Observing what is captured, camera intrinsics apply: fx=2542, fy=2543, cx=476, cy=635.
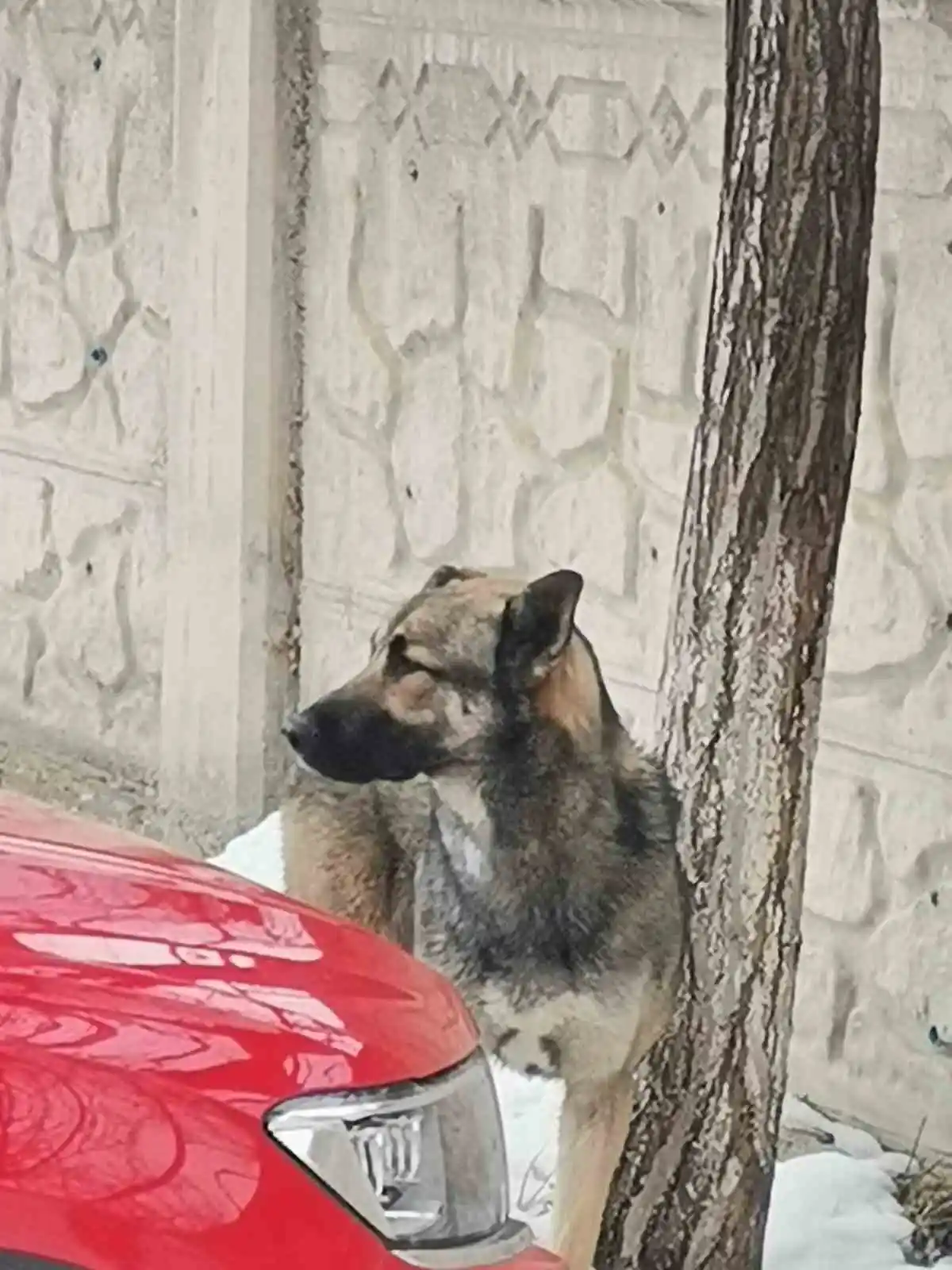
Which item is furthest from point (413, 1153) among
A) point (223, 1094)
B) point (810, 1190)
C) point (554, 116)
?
point (554, 116)

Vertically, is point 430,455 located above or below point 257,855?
above

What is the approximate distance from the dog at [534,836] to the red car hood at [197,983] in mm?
975

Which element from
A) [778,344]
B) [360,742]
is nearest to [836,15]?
[778,344]

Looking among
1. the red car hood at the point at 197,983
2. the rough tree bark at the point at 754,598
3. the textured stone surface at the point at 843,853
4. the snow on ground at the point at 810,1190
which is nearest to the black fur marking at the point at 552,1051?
the rough tree bark at the point at 754,598

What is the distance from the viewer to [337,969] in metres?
3.01

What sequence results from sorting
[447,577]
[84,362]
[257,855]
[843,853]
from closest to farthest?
[447,577] < [843,853] < [257,855] < [84,362]

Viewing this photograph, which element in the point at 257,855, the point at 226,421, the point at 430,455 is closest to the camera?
the point at 430,455

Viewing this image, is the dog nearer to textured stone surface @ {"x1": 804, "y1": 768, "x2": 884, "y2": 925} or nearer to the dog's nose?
the dog's nose

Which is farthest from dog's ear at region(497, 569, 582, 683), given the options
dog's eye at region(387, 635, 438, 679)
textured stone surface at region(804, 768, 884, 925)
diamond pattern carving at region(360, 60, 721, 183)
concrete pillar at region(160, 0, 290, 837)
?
concrete pillar at region(160, 0, 290, 837)

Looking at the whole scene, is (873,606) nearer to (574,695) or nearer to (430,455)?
(574,695)

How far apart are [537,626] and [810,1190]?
1709 millimetres

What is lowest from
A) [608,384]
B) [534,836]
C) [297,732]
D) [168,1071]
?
[534,836]

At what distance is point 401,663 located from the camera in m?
4.33

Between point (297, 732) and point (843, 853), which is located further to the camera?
point (843, 853)
